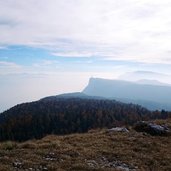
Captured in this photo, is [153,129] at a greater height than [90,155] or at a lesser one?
greater

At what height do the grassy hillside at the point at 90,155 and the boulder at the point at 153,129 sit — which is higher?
the boulder at the point at 153,129

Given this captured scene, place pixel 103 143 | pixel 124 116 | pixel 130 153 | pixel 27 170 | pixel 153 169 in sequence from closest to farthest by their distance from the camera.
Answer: pixel 27 170, pixel 153 169, pixel 130 153, pixel 103 143, pixel 124 116

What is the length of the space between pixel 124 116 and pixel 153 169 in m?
125

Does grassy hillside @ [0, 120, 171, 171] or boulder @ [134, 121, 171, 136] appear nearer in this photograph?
grassy hillside @ [0, 120, 171, 171]

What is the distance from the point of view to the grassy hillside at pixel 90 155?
15.8 meters

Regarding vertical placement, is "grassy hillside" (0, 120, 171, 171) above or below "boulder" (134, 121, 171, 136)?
below

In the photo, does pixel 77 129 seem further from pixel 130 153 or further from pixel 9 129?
pixel 130 153

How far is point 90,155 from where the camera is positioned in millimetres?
18578

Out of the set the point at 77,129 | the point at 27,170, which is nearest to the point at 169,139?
the point at 27,170

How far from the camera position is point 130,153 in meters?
19.9

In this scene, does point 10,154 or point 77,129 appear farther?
point 77,129

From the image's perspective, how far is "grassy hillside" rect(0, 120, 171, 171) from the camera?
15.8 metres

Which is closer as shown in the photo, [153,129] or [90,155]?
[90,155]

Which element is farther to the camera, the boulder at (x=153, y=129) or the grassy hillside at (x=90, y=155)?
the boulder at (x=153, y=129)
